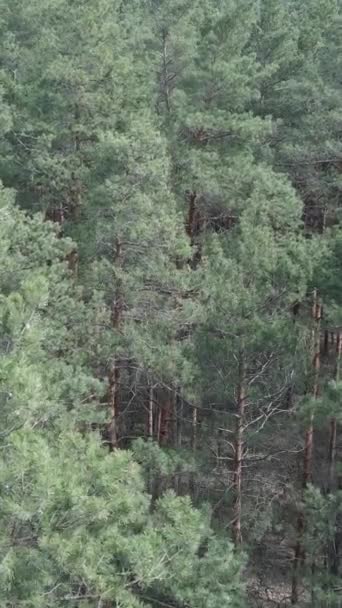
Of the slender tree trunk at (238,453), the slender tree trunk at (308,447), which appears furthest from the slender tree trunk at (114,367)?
the slender tree trunk at (308,447)

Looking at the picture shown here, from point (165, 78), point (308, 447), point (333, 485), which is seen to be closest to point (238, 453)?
point (308, 447)

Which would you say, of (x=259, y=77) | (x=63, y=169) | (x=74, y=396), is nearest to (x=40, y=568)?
(x=74, y=396)

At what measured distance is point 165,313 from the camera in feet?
42.6

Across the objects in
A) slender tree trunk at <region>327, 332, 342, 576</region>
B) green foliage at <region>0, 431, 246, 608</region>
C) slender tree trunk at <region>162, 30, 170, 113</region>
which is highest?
slender tree trunk at <region>162, 30, 170, 113</region>

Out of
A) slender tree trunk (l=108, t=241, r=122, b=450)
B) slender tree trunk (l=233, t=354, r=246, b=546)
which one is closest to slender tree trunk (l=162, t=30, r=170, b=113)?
slender tree trunk (l=108, t=241, r=122, b=450)

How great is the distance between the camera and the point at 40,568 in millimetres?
7254

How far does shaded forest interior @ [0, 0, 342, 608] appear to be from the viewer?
752 cm

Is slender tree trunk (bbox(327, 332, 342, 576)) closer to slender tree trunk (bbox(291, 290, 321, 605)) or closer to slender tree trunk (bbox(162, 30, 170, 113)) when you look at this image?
slender tree trunk (bbox(291, 290, 321, 605))

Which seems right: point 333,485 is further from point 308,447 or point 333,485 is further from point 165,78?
point 165,78

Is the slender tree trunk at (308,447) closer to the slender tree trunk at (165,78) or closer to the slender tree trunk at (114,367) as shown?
the slender tree trunk at (114,367)

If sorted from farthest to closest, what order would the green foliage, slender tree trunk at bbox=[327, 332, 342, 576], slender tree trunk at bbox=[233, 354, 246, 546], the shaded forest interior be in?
1. slender tree trunk at bbox=[327, 332, 342, 576]
2. slender tree trunk at bbox=[233, 354, 246, 546]
3. the shaded forest interior
4. the green foliage

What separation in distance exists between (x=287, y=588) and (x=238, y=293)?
813cm

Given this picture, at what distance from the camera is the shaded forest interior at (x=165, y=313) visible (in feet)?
24.7

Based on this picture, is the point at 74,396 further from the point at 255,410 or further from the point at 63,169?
the point at 63,169
